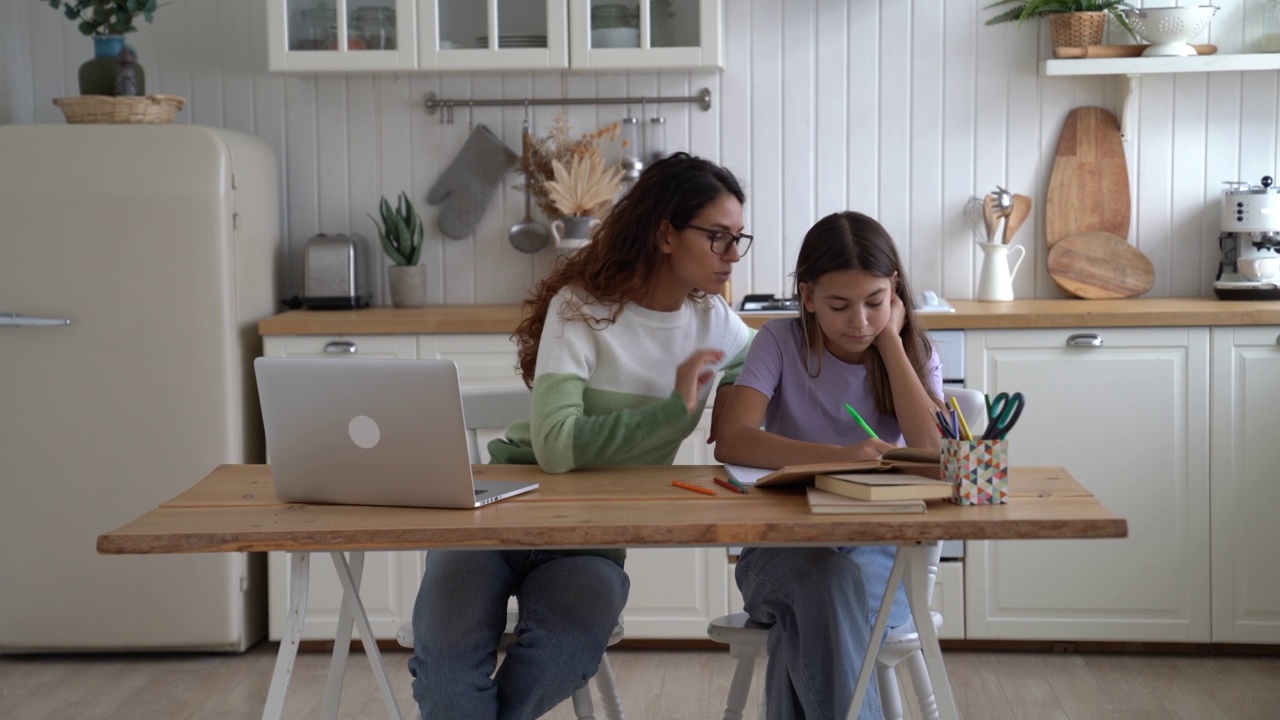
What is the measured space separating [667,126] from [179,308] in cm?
137

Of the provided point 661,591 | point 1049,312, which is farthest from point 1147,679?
point 661,591

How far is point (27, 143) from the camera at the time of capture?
10.5 ft

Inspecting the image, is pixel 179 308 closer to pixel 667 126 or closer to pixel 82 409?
pixel 82 409

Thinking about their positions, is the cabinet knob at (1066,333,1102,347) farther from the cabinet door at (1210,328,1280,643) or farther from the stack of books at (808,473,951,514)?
the stack of books at (808,473,951,514)

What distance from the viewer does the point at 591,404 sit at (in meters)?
2.10

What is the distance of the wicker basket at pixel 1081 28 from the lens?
3.42 meters

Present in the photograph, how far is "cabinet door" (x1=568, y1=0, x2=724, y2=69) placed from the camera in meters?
3.37

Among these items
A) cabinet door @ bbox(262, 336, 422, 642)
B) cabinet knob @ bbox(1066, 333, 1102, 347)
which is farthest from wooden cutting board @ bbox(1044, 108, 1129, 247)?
cabinet door @ bbox(262, 336, 422, 642)

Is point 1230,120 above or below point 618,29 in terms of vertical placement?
below

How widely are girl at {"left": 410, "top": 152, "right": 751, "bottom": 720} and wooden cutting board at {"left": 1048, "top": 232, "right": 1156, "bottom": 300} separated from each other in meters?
1.67

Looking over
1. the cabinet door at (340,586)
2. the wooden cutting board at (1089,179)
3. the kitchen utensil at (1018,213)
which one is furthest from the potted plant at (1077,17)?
the cabinet door at (340,586)

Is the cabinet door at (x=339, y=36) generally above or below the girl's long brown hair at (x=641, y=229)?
above

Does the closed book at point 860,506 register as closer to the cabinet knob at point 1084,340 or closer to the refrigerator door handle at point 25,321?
the cabinet knob at point 1084,340

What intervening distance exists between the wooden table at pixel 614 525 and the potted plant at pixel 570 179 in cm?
184
